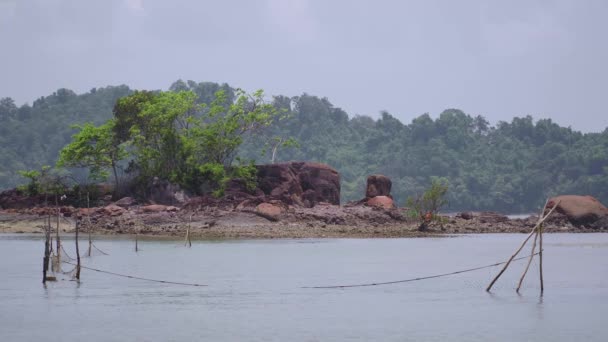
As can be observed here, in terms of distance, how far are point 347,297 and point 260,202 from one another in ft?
104

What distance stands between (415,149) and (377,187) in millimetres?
70688

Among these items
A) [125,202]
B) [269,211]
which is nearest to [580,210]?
[269,211]

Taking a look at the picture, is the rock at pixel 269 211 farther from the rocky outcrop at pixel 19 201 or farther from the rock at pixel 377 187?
the rocky outcrop at pixel 19 201

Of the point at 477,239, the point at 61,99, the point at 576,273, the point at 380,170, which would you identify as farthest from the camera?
the point at 61,99

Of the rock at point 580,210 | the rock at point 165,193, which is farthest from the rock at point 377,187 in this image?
the rock at point 165,193

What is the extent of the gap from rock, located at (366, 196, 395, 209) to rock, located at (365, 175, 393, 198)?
94.3 inches

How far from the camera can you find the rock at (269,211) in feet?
194

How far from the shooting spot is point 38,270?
37531 mm

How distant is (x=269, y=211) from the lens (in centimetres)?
5944

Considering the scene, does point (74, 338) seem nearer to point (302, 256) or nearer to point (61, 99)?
point (302, 256)

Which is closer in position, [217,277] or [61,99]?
[217,277]

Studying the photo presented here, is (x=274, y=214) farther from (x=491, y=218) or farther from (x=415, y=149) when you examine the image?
(x=415, y=149)

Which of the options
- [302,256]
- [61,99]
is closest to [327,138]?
[61,99]

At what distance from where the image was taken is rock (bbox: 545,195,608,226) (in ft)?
207
